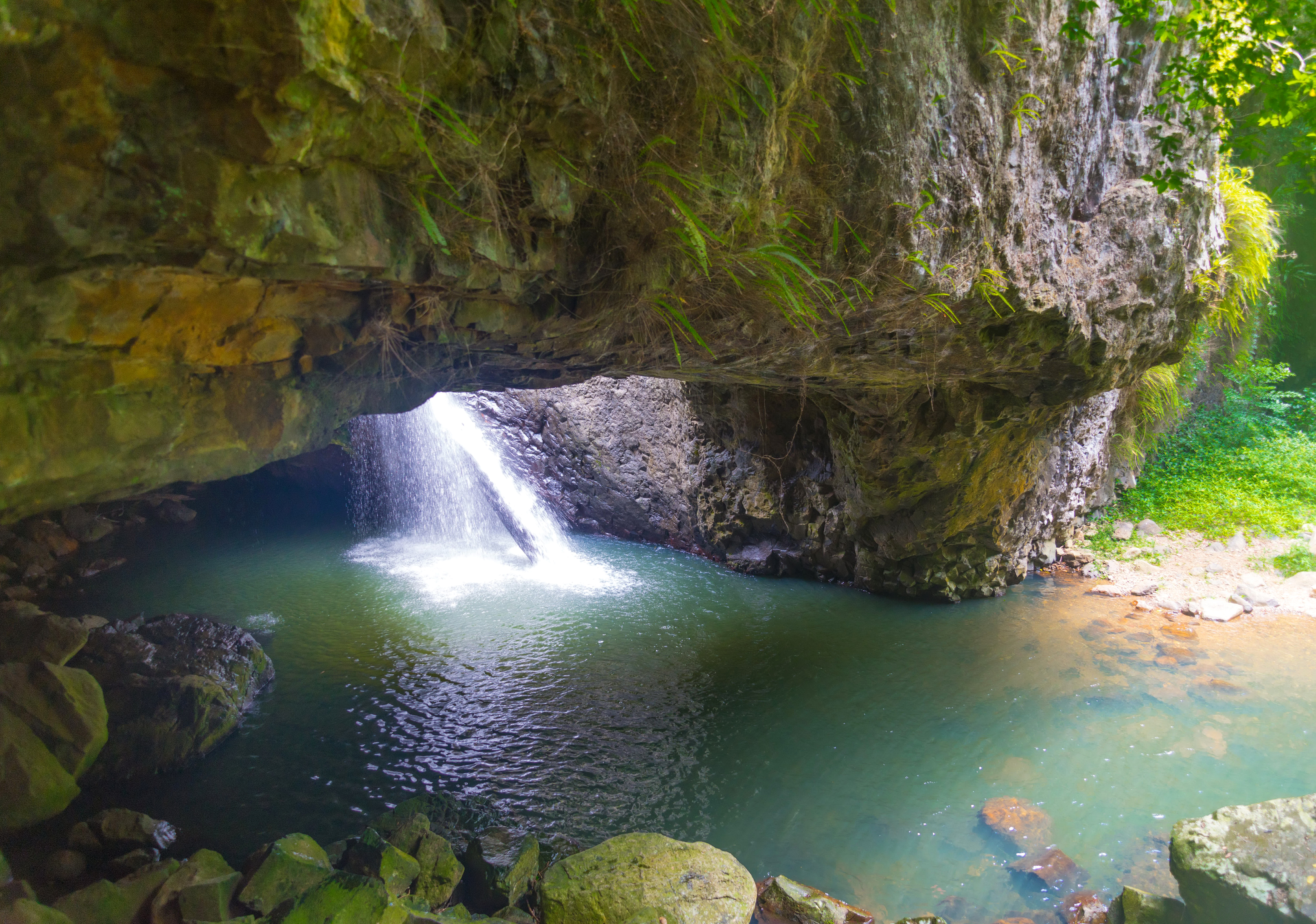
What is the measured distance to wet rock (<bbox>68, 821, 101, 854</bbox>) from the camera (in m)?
3.01

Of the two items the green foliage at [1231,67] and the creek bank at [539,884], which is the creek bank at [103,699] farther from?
the green foliage at [1231,67]

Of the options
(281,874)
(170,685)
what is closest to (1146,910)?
(281,874)

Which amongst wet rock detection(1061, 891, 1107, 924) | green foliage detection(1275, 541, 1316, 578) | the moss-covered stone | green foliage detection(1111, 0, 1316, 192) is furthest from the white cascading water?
green foliage detection(1275, 541, 1316, 578)

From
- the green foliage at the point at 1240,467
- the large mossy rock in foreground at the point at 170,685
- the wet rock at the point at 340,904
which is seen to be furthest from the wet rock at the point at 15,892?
the green foliage at the point at 1240,467

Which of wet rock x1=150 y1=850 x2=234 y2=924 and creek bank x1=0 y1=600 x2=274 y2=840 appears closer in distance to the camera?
wet rock x1=150 y1=850 x2=234 y2=924

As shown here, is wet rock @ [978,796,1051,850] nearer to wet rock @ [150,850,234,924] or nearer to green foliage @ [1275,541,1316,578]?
wet rock @ [150,850,234,924]

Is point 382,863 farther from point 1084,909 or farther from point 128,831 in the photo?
point 1084,909

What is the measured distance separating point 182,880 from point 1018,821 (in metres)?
3.94

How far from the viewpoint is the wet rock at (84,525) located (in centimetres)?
805

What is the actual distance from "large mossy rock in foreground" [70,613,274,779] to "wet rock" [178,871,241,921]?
1485 mm

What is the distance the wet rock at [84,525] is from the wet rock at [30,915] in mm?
7407

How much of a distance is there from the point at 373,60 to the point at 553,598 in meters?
6.03

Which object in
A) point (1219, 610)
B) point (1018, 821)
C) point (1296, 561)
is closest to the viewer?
point (1018, 821)

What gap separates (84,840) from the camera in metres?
3.02
